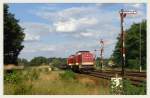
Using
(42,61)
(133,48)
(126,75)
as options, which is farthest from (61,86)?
(133,48)

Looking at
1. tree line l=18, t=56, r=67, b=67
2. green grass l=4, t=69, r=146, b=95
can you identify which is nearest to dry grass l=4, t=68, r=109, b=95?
green grass l=4, t=69, r=146, b=95

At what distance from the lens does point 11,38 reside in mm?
12516

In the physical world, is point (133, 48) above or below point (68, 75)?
above

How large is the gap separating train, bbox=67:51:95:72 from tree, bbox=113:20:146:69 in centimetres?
30

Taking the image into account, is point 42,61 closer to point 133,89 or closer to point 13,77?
point 13,77

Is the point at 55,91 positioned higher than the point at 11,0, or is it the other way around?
the point at 11,0

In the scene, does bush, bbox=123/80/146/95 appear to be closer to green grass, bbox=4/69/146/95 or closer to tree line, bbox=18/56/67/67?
green grass, bbox=4/69/146/95

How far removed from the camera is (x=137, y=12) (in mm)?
12422

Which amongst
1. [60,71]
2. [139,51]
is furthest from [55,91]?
[139,51]

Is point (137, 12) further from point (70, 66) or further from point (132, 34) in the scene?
point (70, 66)

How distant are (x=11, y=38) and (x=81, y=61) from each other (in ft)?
3.06

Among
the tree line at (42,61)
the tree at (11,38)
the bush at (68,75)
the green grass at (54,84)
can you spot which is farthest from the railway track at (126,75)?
the tree at (11,38)

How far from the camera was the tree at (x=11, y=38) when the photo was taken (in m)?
12.4

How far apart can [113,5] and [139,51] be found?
0.63 metres
